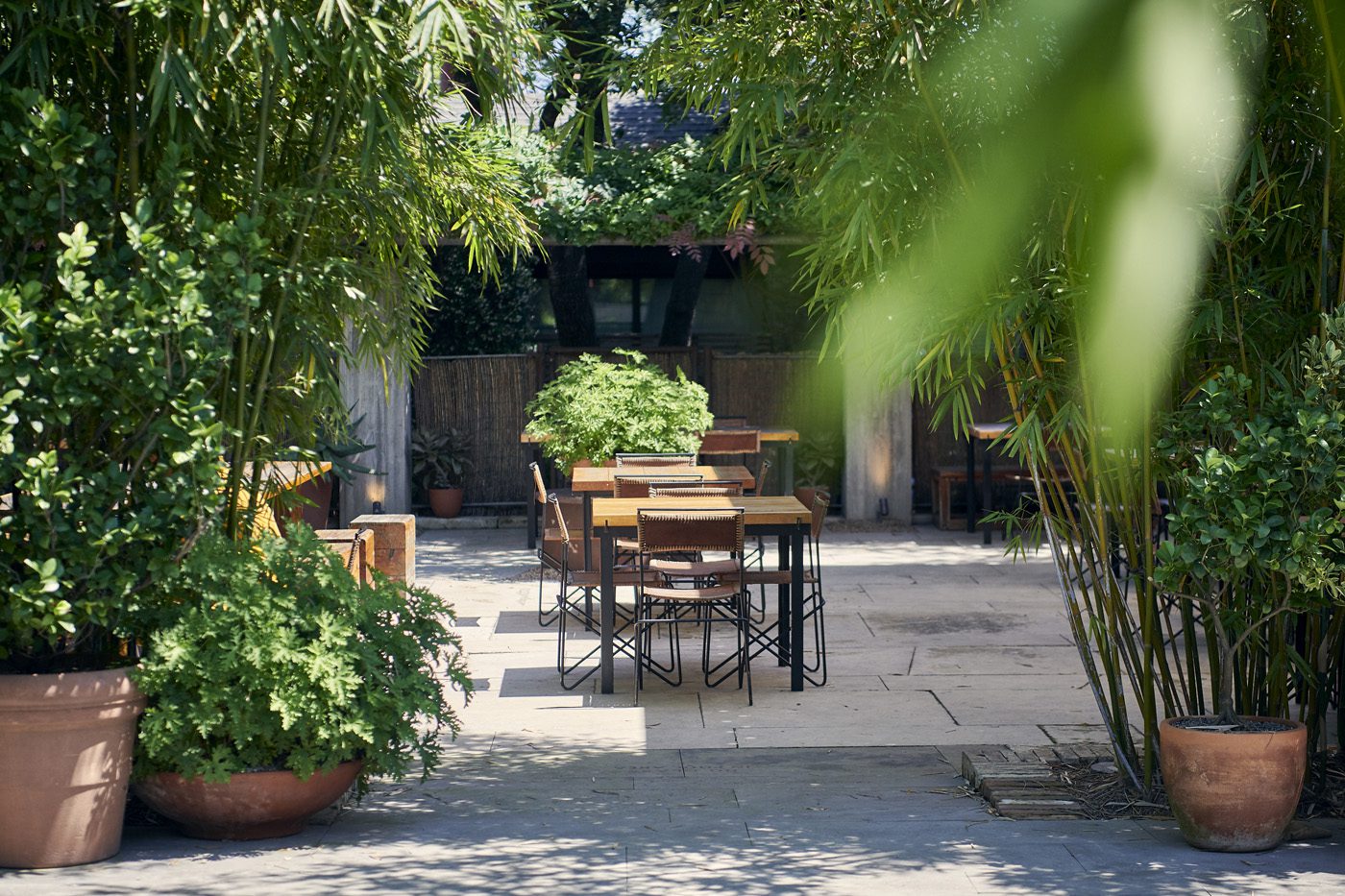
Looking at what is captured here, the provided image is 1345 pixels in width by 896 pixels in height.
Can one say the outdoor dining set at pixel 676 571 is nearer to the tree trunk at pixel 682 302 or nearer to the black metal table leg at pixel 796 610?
the black metal table leg at pixel 796 610

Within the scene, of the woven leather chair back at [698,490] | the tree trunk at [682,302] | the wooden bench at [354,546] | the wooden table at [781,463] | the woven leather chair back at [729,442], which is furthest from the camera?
the tree trunk at [682,302]

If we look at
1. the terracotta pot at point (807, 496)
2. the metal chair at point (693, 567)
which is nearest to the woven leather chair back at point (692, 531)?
the metal chair at point (693, 567)

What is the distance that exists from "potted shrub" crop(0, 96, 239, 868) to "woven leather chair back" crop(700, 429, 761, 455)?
722 cm

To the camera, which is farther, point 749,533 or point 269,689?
point 749,533

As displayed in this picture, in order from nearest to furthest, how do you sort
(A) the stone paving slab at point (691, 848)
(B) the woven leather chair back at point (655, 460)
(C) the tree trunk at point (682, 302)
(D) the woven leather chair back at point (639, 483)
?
(A) the stone paving slab at point (691, 848) → (D) the woven leather chair back at point (639, 483) → (B) the woven leather chair back at point (655, 460) → (C) the tree trunk at point (682, 302)

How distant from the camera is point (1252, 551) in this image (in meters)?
4.57

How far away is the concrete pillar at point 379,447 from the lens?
13773mm

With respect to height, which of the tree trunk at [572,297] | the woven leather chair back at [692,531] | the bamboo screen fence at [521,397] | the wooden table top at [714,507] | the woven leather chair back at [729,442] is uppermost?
the tree trunk at [572,297]

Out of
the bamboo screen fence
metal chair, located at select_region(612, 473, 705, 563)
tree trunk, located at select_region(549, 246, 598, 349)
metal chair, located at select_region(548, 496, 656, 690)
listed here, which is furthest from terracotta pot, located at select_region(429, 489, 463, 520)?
metal chair, located at select_region(612, 473, 705, 563)

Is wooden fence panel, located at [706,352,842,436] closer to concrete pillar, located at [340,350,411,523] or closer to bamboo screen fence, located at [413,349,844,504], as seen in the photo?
bamboo screen fence, located at [413,349,844,504]

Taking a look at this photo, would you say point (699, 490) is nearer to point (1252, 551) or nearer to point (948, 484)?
point (1252, 551)

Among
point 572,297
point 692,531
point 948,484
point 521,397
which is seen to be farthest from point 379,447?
point 692,531

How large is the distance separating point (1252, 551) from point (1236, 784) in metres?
0.71

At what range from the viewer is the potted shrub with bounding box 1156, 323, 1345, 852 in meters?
4.55
